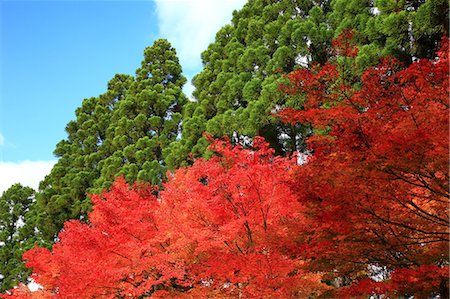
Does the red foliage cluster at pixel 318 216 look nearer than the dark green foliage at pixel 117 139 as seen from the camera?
Yes

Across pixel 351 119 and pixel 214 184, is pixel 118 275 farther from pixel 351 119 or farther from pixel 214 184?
pixel 351 119

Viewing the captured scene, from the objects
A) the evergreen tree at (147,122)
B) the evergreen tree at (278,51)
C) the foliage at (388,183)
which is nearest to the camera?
the foliage at (388,183)

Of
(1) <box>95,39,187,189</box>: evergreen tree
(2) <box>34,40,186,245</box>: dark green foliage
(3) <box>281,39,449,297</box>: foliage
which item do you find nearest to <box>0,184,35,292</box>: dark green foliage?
(2) <box>34,40,186,245</box>: dark green foliage

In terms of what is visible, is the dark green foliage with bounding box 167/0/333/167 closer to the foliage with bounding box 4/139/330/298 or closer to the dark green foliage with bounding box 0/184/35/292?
the foliage with bounding box 4/139/330/298

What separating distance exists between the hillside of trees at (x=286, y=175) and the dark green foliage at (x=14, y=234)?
2560mm

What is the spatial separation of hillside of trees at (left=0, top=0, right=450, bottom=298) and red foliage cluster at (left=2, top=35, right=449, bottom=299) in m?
0.03

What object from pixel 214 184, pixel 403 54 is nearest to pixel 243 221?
pixel 214 184

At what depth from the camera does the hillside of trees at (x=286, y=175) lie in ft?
17.9

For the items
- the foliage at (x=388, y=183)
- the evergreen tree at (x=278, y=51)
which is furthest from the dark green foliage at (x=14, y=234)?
the foliage at (x=388, y=183)

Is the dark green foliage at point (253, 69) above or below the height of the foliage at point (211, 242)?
above

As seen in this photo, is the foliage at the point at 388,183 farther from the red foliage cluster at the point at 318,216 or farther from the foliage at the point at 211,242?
the foliage at the point at 211,242

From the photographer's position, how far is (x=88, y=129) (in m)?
24.8

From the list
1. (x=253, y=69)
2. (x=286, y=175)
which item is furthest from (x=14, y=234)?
(x=286, y=175)

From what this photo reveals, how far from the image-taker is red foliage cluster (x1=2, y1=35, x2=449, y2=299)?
5.24 metres
